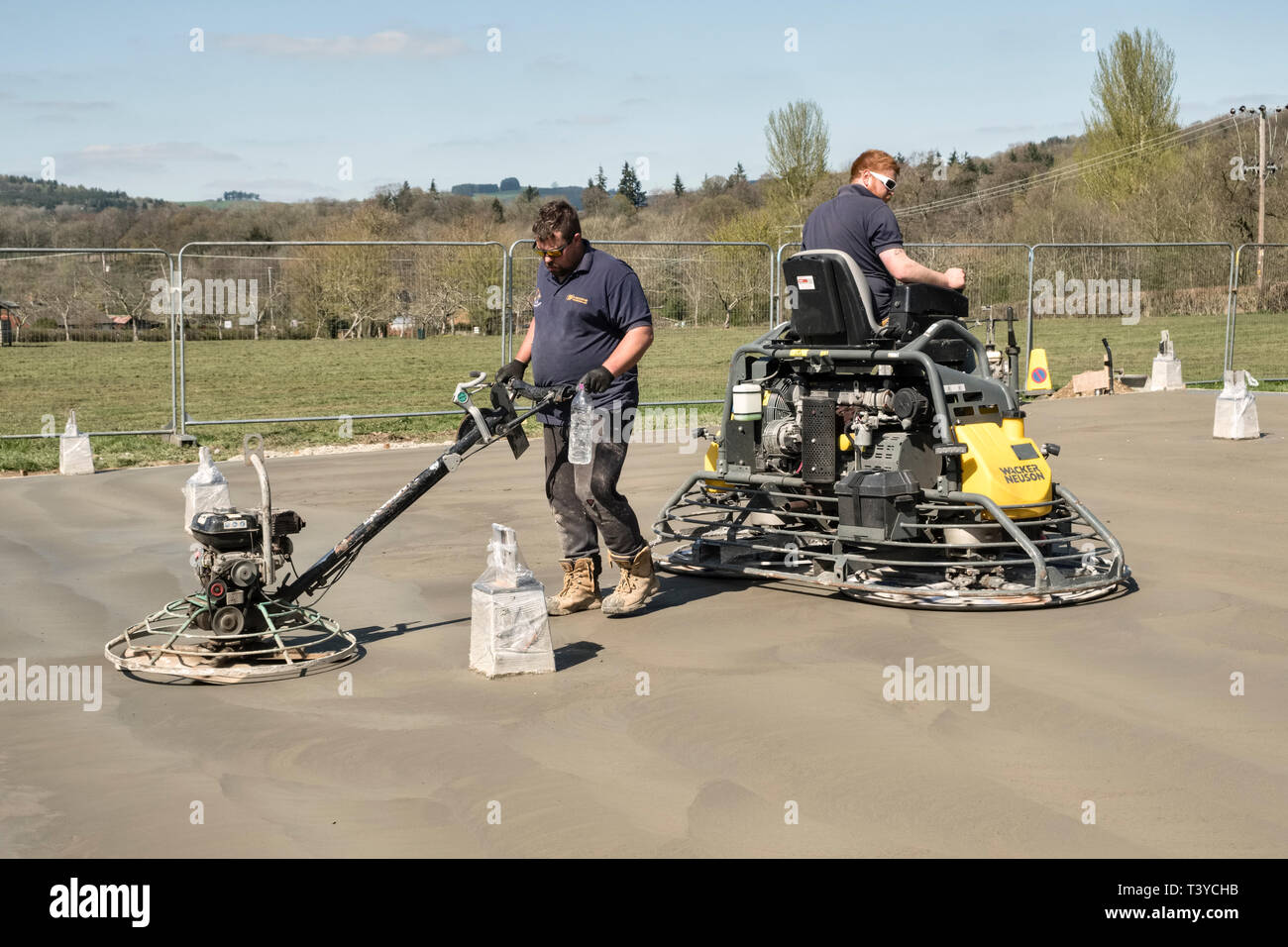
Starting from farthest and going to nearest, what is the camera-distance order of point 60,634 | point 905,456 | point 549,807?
point 905,456 < point 60,634 < point 549,807

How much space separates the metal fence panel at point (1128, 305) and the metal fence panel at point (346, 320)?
34.3 feet

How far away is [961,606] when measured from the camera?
725 cm

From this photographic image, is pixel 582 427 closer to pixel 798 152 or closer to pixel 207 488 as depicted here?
pixel 207 488

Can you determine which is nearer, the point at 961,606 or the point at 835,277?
the point at 961,606

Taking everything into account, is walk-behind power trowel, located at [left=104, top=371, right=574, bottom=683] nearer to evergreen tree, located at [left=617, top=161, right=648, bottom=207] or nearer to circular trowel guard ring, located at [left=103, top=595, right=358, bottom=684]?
circular trowel guard ring, located at [left=103, top=595, right=358, bottom=684]

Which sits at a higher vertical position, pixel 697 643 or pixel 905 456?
pixel 905 456

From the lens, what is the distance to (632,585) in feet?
24.2

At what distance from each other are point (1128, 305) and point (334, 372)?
15.7m

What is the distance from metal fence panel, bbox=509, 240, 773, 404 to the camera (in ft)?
67.6

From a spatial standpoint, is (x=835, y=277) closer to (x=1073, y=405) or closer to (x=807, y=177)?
(x=1073, y=405)

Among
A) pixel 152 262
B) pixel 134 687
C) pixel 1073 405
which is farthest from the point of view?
pixel 152 262
